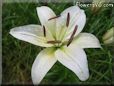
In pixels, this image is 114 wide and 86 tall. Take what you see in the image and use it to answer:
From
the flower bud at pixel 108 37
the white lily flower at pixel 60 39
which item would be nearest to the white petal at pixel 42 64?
the white lily flower at pixel 60 39

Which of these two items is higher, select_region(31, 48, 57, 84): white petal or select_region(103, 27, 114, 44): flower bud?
select_region(103, 27, 114, 44): flower bud

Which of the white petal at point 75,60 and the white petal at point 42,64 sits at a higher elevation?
the white petal at point 75,60

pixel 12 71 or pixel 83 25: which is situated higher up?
pixel 83 25

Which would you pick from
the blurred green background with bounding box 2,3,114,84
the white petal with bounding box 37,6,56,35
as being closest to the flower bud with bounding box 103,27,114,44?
the blurred green background with bounding box 2,3,114,84

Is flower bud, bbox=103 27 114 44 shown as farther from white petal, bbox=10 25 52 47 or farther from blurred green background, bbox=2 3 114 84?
white petal, bbox=10 25 52 47

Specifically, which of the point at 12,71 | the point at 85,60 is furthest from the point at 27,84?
the point at 85,60

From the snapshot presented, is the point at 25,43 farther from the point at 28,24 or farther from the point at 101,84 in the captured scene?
the point at 101,84

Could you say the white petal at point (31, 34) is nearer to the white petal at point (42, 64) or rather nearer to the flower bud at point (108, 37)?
the white petal at point (42, 64)
